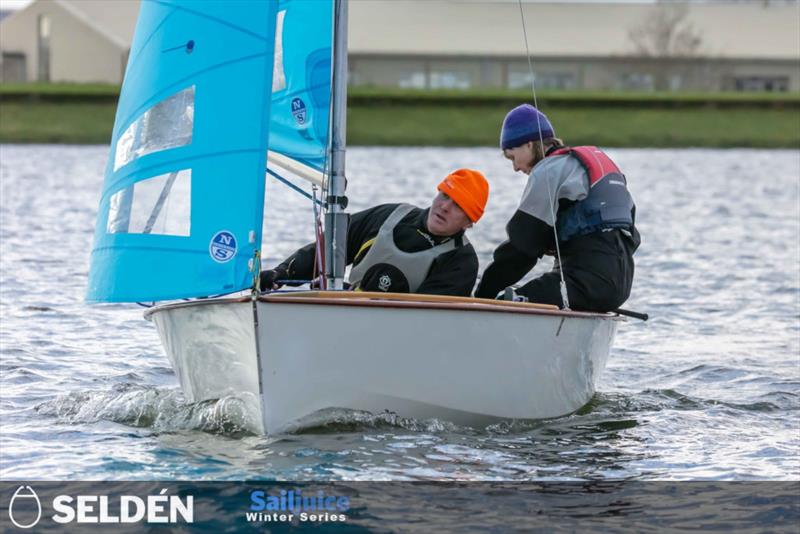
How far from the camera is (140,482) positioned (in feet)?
21.2

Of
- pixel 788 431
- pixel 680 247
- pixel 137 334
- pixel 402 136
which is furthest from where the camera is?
pixel 402 136

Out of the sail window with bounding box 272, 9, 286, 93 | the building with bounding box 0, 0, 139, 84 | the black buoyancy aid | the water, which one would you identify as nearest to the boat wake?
the water

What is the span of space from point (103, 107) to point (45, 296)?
3594cm

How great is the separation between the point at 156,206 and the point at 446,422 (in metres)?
1.82

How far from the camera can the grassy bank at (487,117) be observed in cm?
4656

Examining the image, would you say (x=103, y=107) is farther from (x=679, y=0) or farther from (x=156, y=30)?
(x=156, y=30)

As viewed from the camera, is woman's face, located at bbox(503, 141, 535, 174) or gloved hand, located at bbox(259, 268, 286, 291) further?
woman's face, located at bbox(503, 141, 535, 174)

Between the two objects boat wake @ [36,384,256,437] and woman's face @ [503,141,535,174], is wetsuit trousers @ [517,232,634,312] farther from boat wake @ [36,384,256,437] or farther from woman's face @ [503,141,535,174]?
boat wake @ [36,384,256,437]

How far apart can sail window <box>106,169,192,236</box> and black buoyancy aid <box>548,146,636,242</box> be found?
221cm

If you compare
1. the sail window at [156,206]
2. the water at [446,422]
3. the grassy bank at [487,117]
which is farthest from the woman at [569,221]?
the grassy bank at [487,117]

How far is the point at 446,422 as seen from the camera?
732 centimetres

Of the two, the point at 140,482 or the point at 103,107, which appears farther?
the point at 103,107

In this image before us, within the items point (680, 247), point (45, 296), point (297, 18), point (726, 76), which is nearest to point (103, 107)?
point (726, 76)

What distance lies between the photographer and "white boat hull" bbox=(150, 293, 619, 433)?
21.9ft
